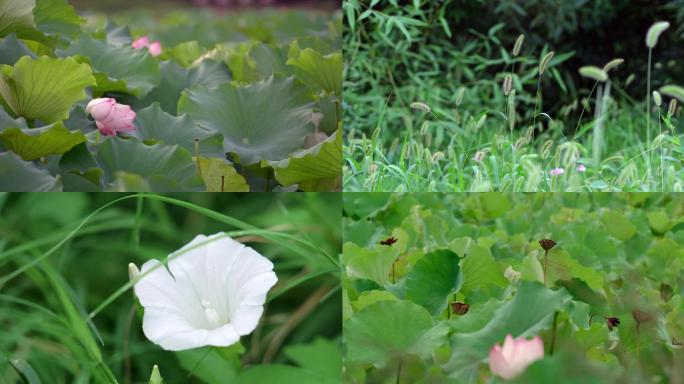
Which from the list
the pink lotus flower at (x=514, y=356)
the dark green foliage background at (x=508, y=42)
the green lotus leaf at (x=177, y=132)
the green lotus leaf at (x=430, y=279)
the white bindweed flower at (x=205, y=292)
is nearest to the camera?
the pink lotus flower at (x=514, y=356)

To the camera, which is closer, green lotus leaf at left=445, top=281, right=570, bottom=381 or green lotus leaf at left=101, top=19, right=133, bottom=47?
green lotus leaf at left=445, top=281, right=570, bottom=381

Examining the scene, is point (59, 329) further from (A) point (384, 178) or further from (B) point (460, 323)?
(A) point (384, 178)

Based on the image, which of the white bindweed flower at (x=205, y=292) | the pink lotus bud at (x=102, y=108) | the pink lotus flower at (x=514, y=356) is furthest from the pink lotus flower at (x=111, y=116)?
the pink lotus flower at (x=514, y=356)

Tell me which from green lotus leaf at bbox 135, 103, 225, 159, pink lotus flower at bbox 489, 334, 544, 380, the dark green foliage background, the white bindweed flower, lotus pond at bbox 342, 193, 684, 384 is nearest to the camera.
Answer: pink lotus flower at bbox 489, 334, 544, 380

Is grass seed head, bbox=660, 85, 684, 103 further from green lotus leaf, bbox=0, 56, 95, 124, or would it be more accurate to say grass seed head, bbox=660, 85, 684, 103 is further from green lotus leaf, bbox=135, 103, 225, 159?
green lotus leaf, bbox=0, 56, 95, 124

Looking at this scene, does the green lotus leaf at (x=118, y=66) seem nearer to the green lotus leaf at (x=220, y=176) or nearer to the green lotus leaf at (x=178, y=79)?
the green lotus leaf at (x=178, y=79)

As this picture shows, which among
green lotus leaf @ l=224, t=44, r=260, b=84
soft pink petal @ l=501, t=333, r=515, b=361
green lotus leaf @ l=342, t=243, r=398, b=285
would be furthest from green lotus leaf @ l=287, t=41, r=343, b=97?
soft pink petal @ l=501, t=333, r=515, b=361

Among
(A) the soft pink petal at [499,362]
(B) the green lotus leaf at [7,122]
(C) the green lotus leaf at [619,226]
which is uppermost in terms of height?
(A) the soft pink petal at [499,362]
